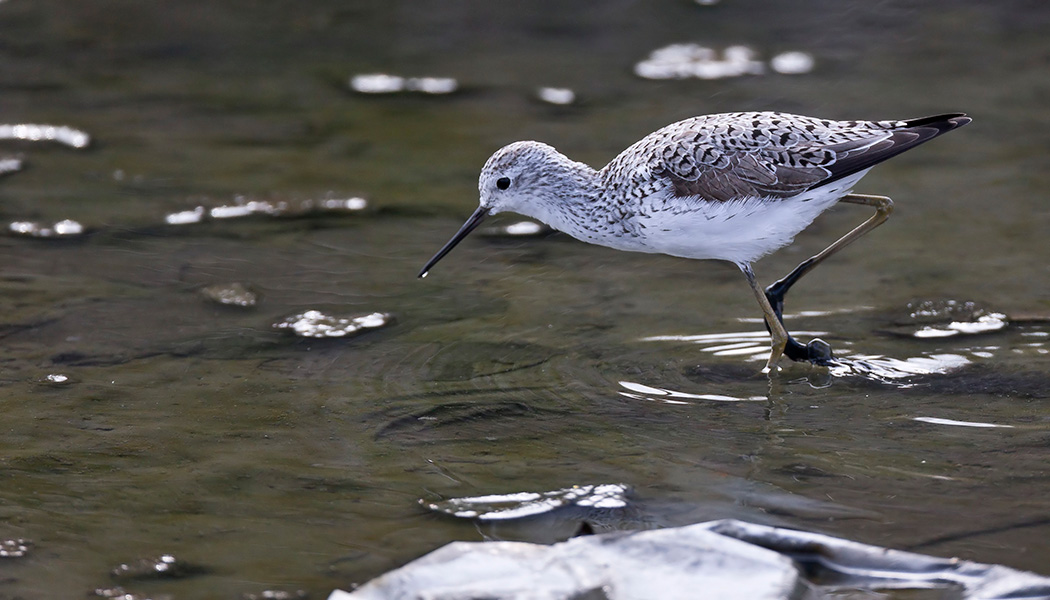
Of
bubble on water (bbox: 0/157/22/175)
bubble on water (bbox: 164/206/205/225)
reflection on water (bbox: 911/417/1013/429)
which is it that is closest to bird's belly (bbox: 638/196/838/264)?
reflection on water (bbox: 911/417/1013/429)

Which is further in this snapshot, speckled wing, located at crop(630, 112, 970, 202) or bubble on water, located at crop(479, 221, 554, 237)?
bubble on water, located at crop(479, 221, 554, 237)

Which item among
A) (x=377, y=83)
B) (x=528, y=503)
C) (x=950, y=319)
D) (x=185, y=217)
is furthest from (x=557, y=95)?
(x=528, y=503)

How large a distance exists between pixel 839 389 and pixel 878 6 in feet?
22.7

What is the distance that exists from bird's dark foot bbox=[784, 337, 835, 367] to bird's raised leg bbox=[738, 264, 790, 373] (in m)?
0.06

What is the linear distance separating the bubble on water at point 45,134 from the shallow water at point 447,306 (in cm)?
11

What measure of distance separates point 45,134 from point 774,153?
6218 mm

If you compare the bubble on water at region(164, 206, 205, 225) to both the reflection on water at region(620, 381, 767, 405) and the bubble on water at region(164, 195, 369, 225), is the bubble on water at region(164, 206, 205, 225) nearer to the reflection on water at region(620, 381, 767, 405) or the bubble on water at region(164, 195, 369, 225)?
the bubble on water at region(164, 195, 369, 225)

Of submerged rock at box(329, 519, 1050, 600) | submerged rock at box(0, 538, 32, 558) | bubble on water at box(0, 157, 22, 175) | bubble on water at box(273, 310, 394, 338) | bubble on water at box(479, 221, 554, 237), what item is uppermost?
bubble on water at box(0, 157, 22, 175)

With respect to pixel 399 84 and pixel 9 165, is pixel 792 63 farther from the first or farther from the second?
pixel 9 165

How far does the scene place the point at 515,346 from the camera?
5.94 meters

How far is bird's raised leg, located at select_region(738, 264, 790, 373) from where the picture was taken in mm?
5820

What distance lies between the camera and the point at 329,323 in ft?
20.5

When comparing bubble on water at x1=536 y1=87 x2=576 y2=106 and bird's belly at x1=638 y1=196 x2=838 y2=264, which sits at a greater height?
bubble on water at x1=536 y1=87 x2=576 y2=106

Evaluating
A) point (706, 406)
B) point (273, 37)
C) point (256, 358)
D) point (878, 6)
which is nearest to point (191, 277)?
point (256, 358)
